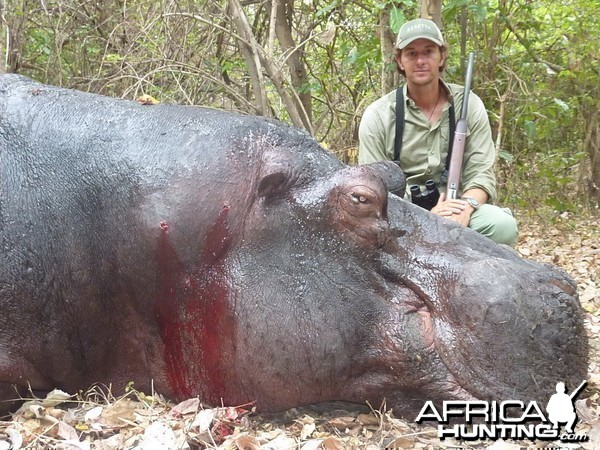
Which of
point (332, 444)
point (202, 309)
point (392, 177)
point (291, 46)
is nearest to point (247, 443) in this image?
point (332, 444)

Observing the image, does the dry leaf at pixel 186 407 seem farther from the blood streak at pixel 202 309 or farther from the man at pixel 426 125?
the man at pixel 426 125

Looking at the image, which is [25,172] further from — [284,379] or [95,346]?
[284,379]

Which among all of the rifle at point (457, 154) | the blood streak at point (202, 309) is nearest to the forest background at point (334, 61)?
the rifle at point (457, 154)

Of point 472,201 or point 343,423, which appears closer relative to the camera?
point 343,423

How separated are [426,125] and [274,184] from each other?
2.19 m

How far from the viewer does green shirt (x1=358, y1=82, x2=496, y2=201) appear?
4422 millimetres

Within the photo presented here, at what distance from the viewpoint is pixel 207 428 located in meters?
2.33

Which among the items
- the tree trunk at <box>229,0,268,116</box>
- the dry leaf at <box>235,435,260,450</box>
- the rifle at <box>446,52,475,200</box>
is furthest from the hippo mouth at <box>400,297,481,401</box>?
the tree trunk at <box>229,0,268,116</box>

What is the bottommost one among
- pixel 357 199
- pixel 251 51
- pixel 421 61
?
pixel 357 199

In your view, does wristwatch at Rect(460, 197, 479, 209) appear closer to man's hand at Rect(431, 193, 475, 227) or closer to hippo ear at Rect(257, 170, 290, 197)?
man's hand at Rect(431, 193, 475, 227)

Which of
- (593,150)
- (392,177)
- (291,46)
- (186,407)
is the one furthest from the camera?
(593,150)

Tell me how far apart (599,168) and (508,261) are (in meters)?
6.94

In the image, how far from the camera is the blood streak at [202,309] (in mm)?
2414

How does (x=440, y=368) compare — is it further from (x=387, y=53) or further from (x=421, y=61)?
(x=387, y=53)
